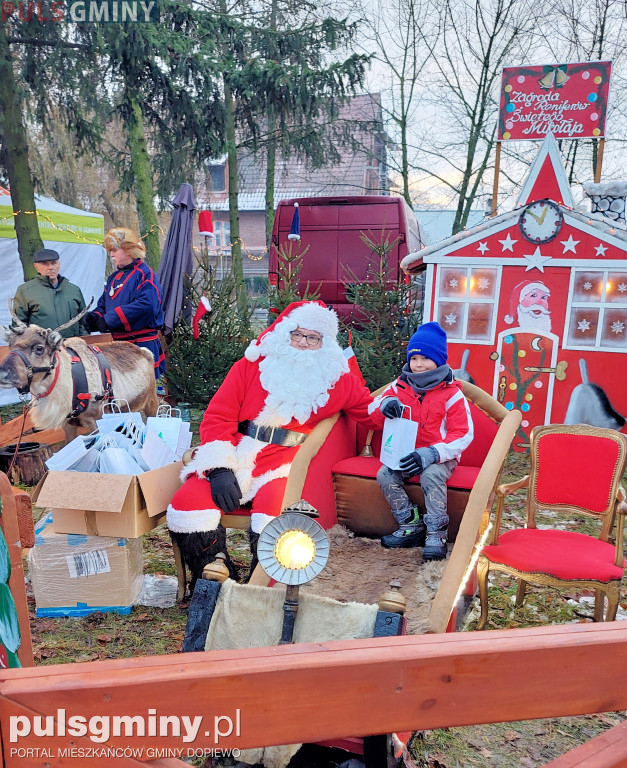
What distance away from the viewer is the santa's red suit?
354 cm

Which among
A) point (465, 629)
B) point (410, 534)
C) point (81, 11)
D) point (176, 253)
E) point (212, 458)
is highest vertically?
point (81, 11)

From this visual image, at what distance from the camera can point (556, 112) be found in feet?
23.6

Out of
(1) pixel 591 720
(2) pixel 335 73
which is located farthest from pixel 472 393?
(2) pixel 335 73

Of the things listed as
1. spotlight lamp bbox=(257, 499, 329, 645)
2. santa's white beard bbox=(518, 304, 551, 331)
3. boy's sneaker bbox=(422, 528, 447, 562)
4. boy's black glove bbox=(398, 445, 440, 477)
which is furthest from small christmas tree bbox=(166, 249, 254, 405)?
spotlight lamp bbox=(257, 499, 329, 645)

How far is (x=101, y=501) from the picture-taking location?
3428mm

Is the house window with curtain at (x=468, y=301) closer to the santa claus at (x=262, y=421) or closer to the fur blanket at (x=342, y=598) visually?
the santa claus at (x=262, y=421)

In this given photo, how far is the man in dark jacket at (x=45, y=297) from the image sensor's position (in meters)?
6.46

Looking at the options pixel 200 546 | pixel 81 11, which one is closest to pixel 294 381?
pixel 200 546

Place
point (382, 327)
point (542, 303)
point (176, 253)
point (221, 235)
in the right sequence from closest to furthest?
point (542, 303), point (382, 327), point (176, 253), point (221, 235)

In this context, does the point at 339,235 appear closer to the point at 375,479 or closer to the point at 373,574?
the point at 375,479

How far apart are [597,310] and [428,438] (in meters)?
3.90

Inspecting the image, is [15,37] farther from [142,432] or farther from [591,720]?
[591,720]

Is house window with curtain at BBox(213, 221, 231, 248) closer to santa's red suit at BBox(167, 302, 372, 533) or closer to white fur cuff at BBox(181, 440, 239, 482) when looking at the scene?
santa's red suit at BBox(167, 302, 372, 533)

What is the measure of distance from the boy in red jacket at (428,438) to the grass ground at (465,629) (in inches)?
24.9
